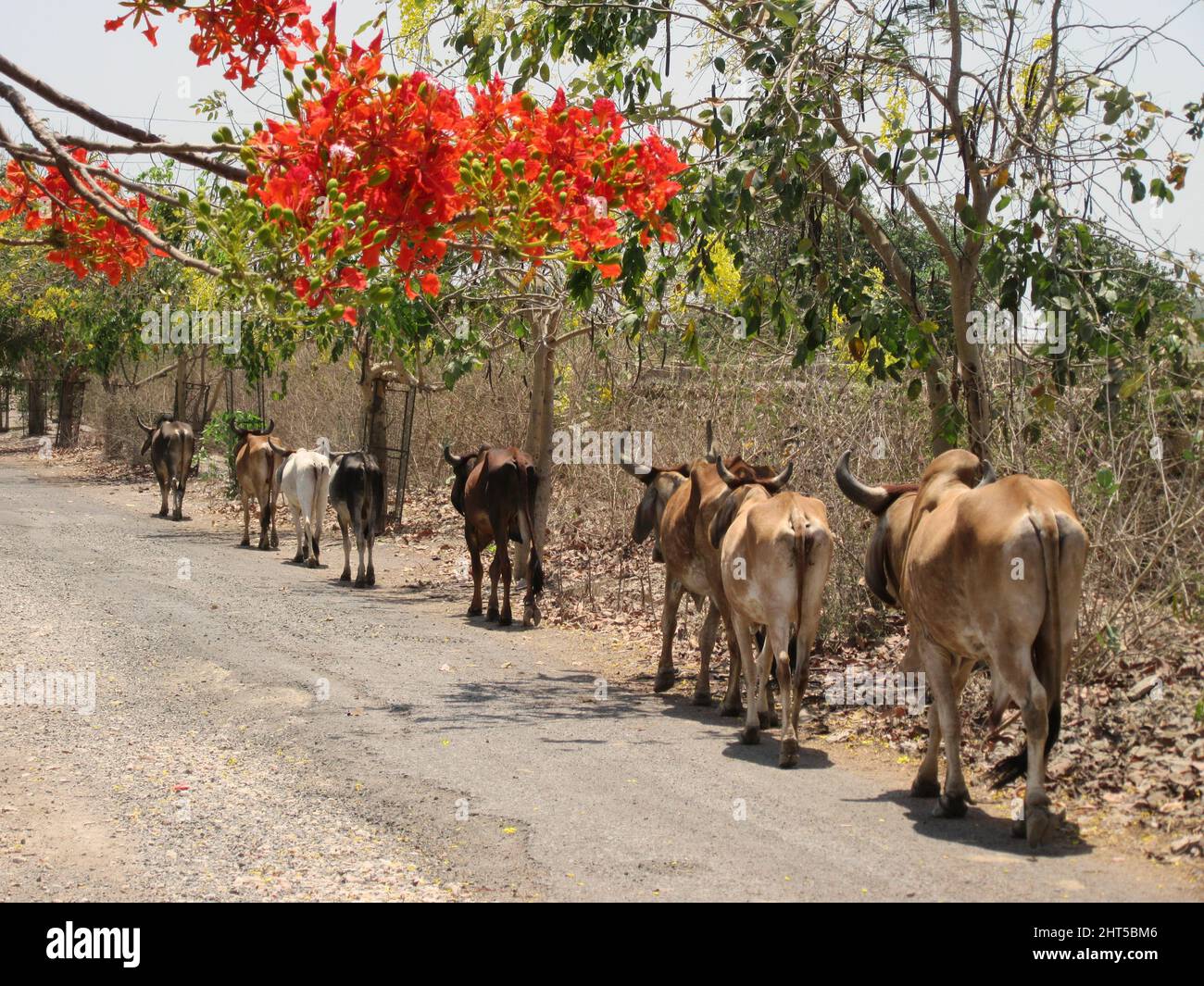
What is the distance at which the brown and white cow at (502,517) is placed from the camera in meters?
13.9

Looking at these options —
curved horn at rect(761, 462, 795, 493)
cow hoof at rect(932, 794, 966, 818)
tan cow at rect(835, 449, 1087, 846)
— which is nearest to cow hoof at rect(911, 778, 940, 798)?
tan cow at rect(835, 449, 1087, 846)

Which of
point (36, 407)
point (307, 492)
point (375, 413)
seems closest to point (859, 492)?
point (307, 492)

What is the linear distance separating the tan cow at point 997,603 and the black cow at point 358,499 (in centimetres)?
1064

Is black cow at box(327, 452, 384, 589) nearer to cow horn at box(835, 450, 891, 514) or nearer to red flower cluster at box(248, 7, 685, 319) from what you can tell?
cow horn at box(835, 450, 891, 514)

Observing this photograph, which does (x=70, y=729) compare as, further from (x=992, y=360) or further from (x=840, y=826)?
(x=992, y=360)

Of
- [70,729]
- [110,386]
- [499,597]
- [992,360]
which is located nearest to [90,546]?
[499,597]

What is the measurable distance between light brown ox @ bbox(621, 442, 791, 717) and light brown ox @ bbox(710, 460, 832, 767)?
0.74 meters

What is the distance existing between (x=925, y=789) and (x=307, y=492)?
41.1 feet

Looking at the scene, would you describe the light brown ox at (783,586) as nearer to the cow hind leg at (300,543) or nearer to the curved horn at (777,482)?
the curved horn at (777,482)

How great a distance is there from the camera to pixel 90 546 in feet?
61.6

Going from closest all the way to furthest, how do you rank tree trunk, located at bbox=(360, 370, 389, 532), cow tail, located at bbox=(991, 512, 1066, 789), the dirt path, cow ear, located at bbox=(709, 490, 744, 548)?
1. the dirt path
2. cow tail, located at bbox=(991, 512, 1066, 789)
3. cow ear, located at bbox=(709, 490, 744, 548)
4. tree trunk, located at bbox=(360, 370, 389, 532)

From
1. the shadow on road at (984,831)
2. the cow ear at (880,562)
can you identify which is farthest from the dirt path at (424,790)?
the cow ear at (880,562)

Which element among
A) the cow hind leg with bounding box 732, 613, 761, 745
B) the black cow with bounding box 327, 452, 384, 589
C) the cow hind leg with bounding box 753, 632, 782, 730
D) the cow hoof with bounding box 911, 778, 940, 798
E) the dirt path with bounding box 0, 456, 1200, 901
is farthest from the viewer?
the black cow with bounding box 327, 452, 384, 589

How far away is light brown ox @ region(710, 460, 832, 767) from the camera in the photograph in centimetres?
829
